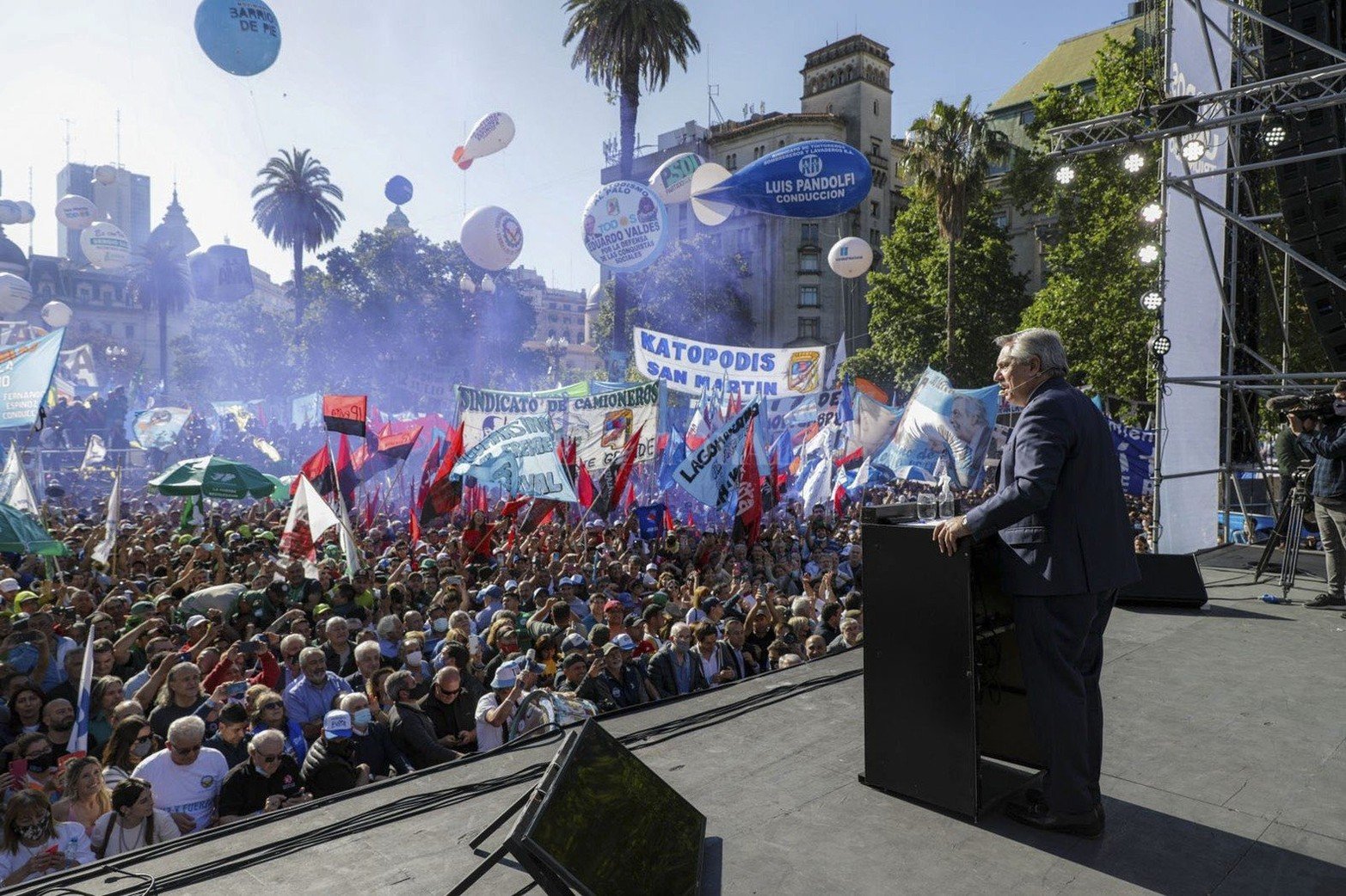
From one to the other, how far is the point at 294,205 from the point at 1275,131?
52528 mm

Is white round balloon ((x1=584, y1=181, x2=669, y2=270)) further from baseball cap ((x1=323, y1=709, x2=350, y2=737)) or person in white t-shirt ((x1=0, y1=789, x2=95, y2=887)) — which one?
person in white t-shirt ((x1=0, y1=789, x2=95, y2=887))

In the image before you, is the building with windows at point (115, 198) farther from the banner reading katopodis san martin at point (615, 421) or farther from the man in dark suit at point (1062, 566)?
the man in dark suit at point (1062, 566)

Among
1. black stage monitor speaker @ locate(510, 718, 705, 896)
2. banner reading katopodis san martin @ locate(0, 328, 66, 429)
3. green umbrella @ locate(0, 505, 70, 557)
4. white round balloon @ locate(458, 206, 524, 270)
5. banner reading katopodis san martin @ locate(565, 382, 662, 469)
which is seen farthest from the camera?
white round balloon @ locate(458, 206, 524, 270)

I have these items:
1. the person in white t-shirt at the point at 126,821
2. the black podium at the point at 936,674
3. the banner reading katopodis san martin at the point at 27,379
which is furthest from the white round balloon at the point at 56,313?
the black podium at the point at 936,674

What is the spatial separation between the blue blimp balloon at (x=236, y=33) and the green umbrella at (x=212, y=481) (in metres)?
7.64

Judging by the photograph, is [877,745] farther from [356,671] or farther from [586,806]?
[356,671]

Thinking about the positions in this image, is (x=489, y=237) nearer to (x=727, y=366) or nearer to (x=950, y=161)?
(x=727, y=366)

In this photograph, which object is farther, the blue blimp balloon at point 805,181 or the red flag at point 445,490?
the blue blimp balloon at point 805,181

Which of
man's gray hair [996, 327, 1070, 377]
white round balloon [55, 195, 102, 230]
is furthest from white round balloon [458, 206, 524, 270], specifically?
white round balloon [55, 195, 102, 230]

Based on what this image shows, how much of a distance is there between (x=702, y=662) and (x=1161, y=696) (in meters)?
4.29

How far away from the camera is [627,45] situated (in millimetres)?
31656

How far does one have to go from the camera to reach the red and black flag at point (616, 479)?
1512 cm

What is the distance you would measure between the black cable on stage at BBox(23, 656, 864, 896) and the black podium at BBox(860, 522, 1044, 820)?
106 cm

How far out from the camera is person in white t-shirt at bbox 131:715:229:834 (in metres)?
5.33
